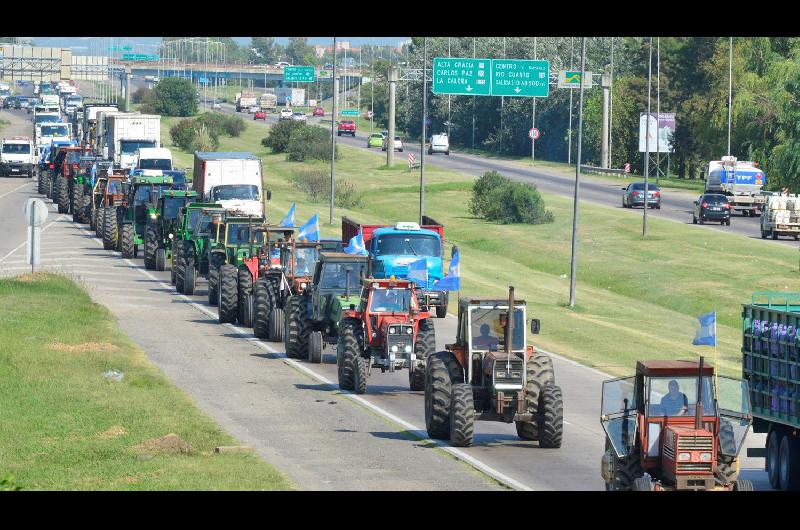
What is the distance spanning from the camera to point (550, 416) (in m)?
20.3

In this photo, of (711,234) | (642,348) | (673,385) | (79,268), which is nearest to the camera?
(673,385)

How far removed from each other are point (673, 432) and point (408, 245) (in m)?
23.8

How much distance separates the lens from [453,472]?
18562 millimetres

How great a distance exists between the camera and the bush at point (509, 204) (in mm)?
79000

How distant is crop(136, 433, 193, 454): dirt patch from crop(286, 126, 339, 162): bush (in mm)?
96366

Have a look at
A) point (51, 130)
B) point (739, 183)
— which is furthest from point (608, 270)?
point (51, 130)

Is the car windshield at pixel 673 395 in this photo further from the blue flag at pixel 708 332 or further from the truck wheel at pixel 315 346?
the truck wheel at pixel 315 346

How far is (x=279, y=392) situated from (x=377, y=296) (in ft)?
8.90

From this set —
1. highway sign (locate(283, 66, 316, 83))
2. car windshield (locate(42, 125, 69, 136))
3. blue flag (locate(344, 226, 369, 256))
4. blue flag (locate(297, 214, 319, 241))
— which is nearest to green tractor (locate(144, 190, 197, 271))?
blue flag (locate(297, 214, 319, 241))

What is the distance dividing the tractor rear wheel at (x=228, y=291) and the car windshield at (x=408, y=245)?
4161 millimetres

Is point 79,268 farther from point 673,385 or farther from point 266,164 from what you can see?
point 266,164

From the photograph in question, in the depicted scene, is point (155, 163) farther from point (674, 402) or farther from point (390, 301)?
Result: point (674, 402)

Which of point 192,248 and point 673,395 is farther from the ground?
point 673,395

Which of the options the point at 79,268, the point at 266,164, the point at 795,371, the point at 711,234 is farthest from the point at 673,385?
the point at 266,164
